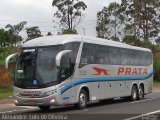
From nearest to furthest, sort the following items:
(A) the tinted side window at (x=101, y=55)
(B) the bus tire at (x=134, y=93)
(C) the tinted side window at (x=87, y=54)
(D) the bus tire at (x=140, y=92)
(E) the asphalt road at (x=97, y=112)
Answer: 1. (E) the asphalt road at (x=97, y=112)
2. (C) the tinted side window at (x=87, y=54)
3. (A) the tinted side window at (x=101, y=55)
4. (B) the bus tire at (x=134, y=93)
5. (D) the bus tire at (x=140, y=92)

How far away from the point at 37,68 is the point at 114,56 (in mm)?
6595

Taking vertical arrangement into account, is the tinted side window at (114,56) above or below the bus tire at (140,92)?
above

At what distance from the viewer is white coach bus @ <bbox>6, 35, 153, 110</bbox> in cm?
1998

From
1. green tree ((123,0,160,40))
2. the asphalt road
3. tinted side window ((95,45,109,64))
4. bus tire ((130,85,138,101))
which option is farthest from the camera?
green tree ((123,0,160,40))

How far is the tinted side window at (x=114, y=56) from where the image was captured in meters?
25.2

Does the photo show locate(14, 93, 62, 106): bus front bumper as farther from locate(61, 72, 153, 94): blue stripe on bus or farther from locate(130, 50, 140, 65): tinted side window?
locate(130, 50, 140, 65): tinted side window

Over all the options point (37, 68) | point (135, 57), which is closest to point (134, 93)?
point (135, 57)

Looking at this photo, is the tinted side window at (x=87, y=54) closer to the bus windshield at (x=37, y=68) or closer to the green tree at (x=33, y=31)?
the bus windshield at (x=37, y=68)

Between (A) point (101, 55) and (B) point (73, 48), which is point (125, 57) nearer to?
(A) point (101, 55)

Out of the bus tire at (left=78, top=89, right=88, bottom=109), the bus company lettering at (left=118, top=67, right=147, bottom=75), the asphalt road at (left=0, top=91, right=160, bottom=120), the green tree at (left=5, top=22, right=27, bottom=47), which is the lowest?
the asphalt road at (left=0, top=91, right=160, bottom=120)

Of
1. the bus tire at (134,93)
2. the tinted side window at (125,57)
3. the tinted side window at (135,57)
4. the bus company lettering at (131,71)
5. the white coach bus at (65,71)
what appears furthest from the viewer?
the bus tire at (134,93)

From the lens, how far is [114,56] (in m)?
25.6

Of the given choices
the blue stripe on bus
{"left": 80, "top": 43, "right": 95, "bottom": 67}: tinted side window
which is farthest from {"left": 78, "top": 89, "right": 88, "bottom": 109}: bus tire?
{"left": 80, "top": 43, "right": 95, "bottom": 67}: tinted side window

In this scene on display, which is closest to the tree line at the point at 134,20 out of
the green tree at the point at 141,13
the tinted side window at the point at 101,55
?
the green tree at the point at 141,13
